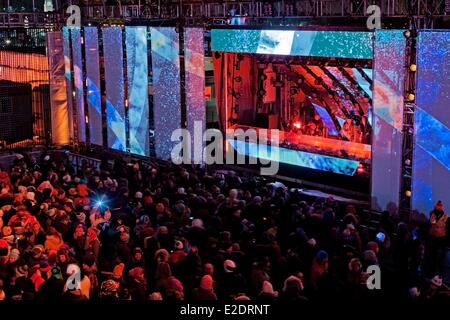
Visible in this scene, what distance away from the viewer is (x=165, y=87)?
15.1 m

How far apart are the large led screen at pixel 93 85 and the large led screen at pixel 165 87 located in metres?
2.07

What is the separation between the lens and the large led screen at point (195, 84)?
14.3 metres

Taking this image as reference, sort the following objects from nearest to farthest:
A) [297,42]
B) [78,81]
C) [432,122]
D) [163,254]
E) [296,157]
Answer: [163,254], [432,122], [297,42], [296,157], [78,81]

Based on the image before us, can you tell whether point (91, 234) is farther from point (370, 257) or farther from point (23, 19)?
point (23, 19)

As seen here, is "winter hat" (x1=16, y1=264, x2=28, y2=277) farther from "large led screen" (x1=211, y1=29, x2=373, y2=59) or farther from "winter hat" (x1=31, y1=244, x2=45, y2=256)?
"large led screen" (x1=211, y1=29, x2=373, y2=59)

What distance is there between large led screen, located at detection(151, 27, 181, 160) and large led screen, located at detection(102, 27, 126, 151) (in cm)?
114

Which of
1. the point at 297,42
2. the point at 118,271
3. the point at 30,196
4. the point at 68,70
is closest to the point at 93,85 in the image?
the point at 68,70

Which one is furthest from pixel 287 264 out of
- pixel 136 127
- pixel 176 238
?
pixel 136 127

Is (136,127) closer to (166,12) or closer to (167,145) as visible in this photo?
(167,145)

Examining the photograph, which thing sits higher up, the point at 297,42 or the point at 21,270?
the point at 297,42

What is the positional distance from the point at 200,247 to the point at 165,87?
7256mm

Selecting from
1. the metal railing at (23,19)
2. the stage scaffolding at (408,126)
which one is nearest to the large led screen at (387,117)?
the stage scaffolding at (408,126)

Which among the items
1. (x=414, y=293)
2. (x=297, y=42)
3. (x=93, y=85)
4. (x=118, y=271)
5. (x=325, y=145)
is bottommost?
(x=414, y=293)

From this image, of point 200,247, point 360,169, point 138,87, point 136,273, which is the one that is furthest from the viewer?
point 138,87
